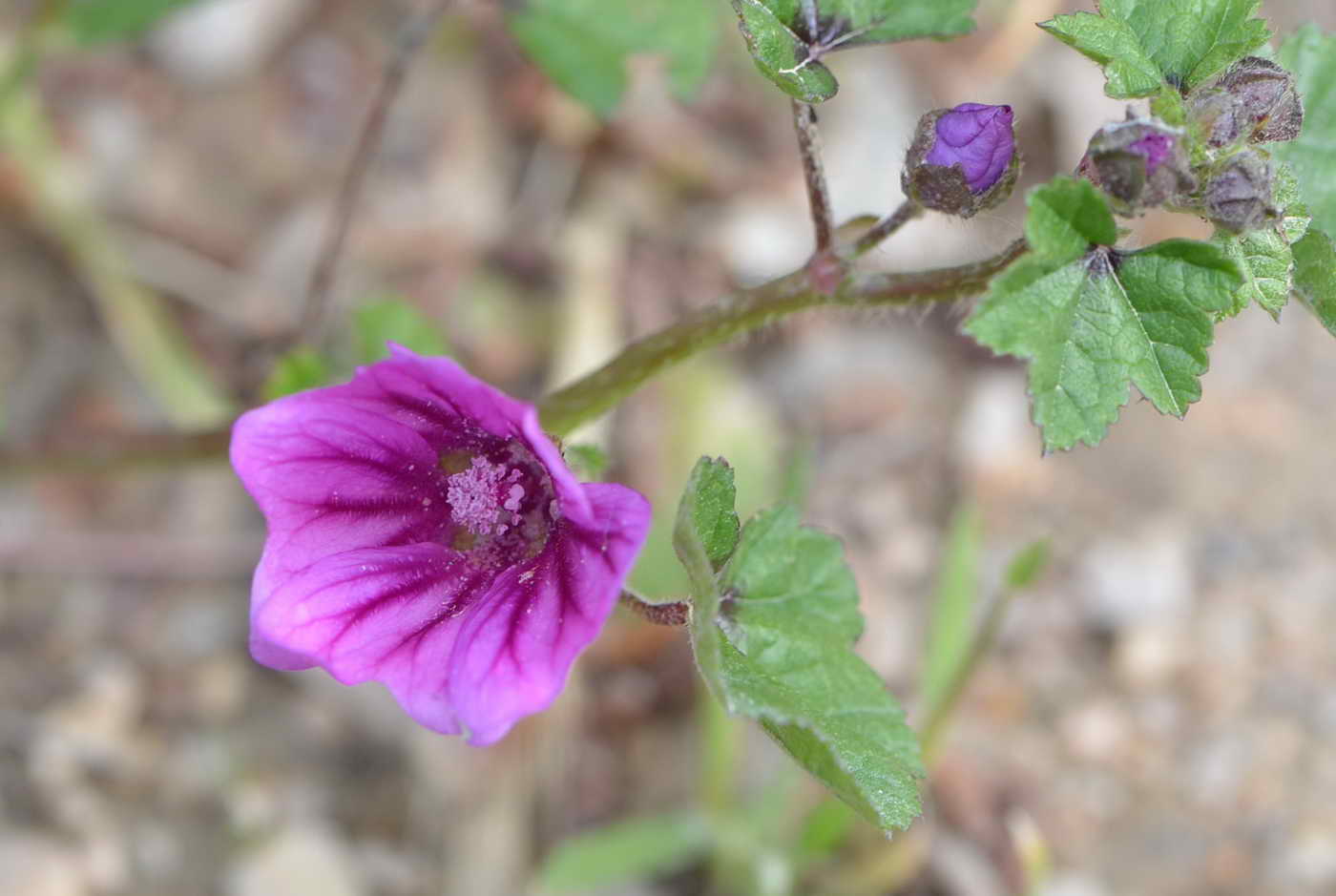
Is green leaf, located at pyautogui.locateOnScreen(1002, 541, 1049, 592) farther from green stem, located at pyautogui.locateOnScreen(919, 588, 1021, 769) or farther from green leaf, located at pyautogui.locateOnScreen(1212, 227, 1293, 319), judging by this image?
green leaf, located at pyautogui.locateOnScreen(1212, 227, 1293, 319)

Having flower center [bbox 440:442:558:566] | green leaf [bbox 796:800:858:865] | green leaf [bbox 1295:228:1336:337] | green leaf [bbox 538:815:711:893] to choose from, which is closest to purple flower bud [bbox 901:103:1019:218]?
green leaf [bbox 1295:228:1336:337]

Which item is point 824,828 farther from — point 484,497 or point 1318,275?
point 1318,275

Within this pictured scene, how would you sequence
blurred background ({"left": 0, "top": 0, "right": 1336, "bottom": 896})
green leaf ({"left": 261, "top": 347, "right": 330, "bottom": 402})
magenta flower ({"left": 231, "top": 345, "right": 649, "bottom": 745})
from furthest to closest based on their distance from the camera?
blurred background ({"left": 0, "top": 0, "right": 1336, "bottom": 896})
green leaf ({"left": 261, "top": 347, "right": 330, "bottom": 402})
magenta flower ({"left": 231, "top": 345, "right": 649, "bottom": 745})

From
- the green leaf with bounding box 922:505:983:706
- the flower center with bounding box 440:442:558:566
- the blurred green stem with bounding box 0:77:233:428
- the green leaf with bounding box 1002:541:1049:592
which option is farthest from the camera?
the blurred green stem with bounding box 0:77:233:428

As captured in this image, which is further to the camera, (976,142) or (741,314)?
(741,314)

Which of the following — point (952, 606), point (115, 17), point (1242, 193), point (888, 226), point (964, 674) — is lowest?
point (952, 606)

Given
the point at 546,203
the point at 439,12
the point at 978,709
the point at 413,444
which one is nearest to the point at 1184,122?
the point at 413,444

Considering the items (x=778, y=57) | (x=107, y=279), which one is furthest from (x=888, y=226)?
(x=107, y=279)

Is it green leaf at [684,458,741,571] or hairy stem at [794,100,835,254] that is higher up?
hairy stem at [794,100,835,254]
